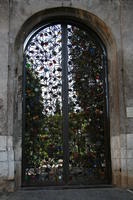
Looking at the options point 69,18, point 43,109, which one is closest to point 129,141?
point 43,109

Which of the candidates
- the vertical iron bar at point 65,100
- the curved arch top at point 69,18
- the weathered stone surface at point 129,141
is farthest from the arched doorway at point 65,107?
the weathered stone surface at point 129,141

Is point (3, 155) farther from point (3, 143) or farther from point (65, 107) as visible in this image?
point (65, 107)

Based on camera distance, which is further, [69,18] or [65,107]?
[69,18]

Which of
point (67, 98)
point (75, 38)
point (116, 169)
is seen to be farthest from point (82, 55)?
point (116, 169)

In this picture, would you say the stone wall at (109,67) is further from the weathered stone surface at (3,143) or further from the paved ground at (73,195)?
the paved ground at (73,195)

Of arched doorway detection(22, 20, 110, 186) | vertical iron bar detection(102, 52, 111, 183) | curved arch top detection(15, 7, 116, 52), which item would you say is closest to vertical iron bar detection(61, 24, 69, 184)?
arched doorway detection(22, 20, 110, 186)

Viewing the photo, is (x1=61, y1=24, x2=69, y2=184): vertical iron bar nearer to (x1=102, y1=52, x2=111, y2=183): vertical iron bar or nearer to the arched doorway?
the arched doorway

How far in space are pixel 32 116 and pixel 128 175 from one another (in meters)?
2.00

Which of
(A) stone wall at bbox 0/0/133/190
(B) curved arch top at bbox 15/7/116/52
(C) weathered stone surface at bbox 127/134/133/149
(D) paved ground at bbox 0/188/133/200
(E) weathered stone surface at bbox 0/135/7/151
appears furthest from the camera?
(B) curved arch top at bbox 15/7/116/52

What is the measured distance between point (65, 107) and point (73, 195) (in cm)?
169

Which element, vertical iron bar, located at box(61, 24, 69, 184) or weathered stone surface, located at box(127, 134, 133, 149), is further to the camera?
vertical iron bar, located at box(61, 24, 69, 184)

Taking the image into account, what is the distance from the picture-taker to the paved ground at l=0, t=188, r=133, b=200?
155 inches

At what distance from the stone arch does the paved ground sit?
46 centimetres

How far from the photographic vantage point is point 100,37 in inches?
218
